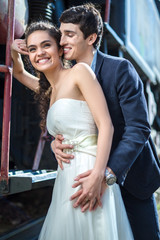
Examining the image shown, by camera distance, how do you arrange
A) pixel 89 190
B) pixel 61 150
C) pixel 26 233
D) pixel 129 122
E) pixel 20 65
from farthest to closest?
pixel 26 233 → pixel 20 65 → pixel 61 150 → pixel 129 122 → pixel 89 190

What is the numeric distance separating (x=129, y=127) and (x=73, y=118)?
0.95 ft

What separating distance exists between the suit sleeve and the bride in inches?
3.0

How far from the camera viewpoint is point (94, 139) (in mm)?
1617

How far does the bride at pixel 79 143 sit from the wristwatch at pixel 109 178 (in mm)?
25

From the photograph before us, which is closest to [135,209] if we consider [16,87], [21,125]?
[16,87]

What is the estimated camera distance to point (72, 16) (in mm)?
1705

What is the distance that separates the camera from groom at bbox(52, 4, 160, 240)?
5.13 ft

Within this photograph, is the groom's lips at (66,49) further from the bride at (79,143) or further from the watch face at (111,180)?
the watch face at (111,180)

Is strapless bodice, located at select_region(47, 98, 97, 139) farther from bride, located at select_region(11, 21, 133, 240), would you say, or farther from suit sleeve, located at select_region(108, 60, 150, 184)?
suit sleeve, located at select_region(108, 60, 150, 184)

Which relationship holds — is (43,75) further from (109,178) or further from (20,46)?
(109,178)

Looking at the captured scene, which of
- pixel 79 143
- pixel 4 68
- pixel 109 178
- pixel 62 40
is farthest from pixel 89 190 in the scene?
pixel 4 68

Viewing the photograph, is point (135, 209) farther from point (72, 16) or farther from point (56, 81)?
point (72, 16)

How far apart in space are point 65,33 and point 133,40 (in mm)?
3505

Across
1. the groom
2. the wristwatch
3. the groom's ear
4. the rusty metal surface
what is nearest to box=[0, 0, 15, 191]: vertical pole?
the rusty metal surface
